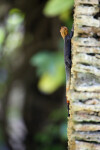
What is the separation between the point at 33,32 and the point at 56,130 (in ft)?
3.50

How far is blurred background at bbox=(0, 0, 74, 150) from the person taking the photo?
3.70m

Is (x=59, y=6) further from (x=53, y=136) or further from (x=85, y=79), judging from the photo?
(x=85, y=79)

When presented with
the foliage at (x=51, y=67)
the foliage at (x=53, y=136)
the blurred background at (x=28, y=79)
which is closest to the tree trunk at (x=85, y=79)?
the foliage at (x=51, y=67)

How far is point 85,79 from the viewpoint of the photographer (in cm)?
117

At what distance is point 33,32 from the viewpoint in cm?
389

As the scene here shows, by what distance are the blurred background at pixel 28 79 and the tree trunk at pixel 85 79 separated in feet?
7.43

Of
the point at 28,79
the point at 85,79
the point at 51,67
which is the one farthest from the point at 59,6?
the point at 85,79

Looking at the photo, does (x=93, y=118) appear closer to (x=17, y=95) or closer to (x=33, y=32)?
(x=33, y=32)

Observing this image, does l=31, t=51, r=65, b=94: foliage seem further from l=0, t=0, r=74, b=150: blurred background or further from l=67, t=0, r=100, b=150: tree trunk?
l=67, t=0, r=100, b=150: tree trunk

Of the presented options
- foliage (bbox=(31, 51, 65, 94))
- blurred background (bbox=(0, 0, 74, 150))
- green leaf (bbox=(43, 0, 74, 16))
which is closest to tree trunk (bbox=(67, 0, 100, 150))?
green leaf (bbox=(43, 0, 74, 16))

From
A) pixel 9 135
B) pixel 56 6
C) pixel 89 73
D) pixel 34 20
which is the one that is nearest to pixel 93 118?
pixel 89 73

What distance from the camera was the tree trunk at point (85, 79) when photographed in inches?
44.8

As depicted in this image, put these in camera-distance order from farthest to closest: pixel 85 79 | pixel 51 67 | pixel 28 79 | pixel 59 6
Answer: pixel 28 79, pixel 51 67, pixel 59 6, pixel 85 79

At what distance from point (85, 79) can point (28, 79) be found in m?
2.83
